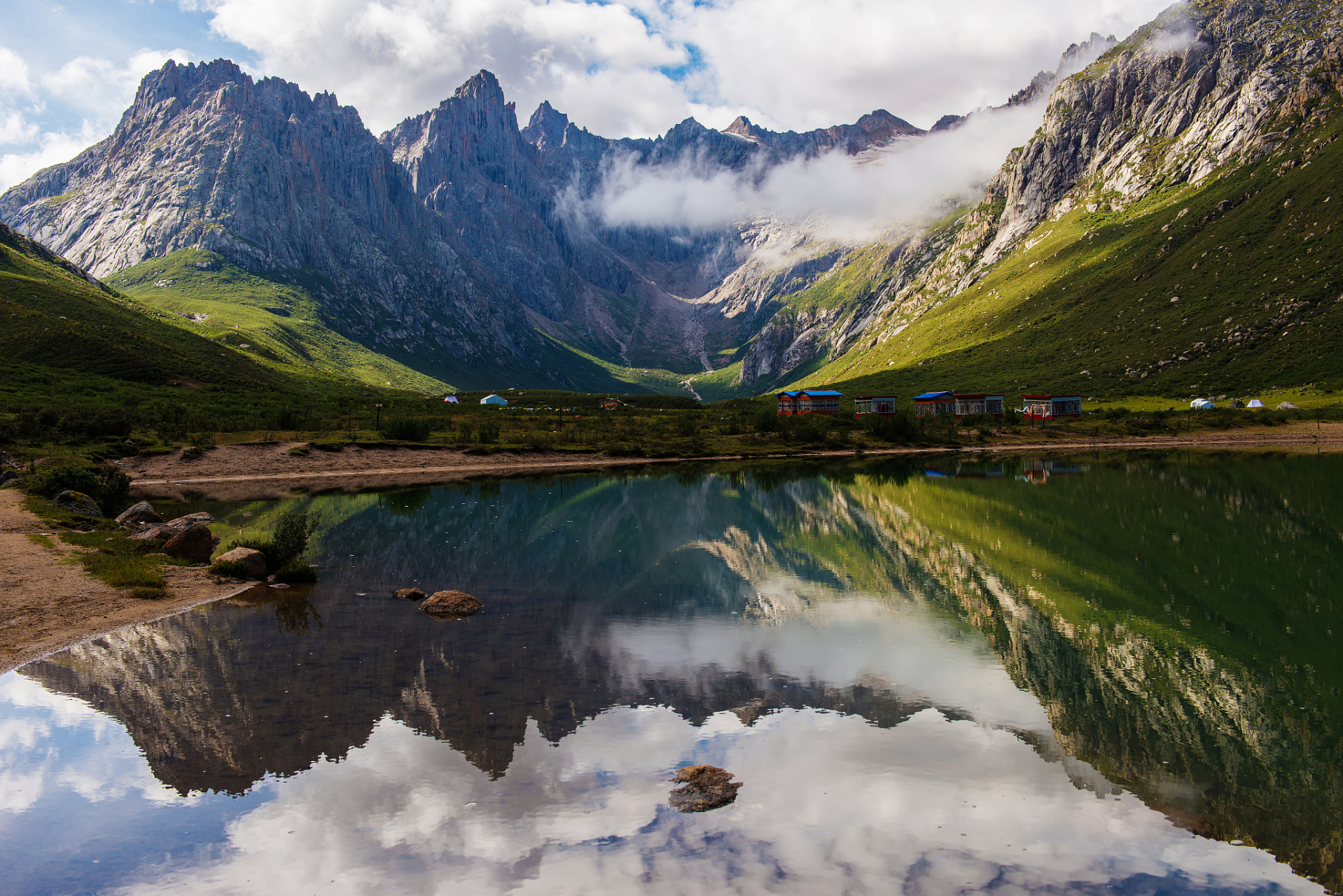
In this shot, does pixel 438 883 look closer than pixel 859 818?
Yes

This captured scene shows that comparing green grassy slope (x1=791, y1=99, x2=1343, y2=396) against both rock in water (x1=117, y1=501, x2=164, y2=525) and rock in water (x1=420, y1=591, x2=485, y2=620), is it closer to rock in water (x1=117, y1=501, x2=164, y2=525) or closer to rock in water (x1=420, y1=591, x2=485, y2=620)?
rock in water (x1=420, y1=591, x2=485, y2=620)

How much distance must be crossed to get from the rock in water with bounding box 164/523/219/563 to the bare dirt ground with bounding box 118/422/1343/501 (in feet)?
88.1

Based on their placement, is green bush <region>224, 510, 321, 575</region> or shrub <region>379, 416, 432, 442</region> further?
shrub <region>379, 416, 432, 442</region>

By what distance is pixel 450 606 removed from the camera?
25.0 metres

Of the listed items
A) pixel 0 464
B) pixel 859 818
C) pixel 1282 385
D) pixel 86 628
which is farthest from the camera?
pixel 1282 385

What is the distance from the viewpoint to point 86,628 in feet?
72.5

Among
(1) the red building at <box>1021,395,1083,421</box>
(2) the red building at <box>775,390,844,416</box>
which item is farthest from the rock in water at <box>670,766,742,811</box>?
(2) the red building at <box>775,390,844,416</box>

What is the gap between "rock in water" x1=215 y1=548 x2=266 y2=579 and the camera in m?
30.1

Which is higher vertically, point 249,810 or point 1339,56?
point 1339,56

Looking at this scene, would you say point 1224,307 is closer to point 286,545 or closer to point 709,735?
point 286,545

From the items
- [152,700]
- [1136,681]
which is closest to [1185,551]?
[1136,681]

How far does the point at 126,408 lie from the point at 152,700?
8733 centimetres

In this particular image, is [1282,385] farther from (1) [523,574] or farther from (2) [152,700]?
(2) [152,700]

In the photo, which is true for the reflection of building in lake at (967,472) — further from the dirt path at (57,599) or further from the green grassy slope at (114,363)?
the green grassy slope at (114,363)
